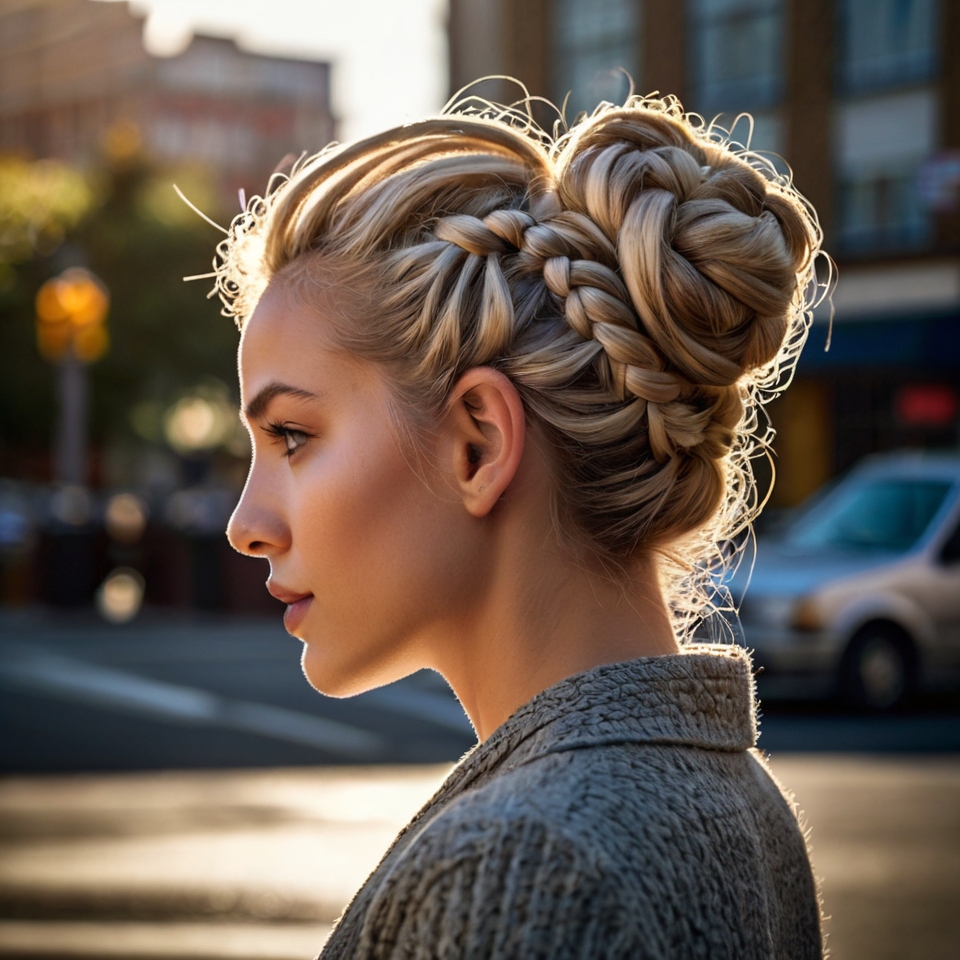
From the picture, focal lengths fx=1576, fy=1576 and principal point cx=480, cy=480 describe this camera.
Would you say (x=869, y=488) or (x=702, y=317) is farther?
(x=869, y=488)

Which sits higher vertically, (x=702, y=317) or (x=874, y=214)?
(x=874, y=214)

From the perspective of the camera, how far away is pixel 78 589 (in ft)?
69.4

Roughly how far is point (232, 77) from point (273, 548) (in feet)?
258

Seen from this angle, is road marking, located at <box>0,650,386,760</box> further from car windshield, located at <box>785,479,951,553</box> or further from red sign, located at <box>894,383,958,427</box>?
red sign, located at <box>894,383,958,427</box>

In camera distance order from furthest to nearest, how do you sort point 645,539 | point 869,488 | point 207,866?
point 869,488 → point 207,866 → point 645,539

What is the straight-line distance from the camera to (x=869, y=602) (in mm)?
11477

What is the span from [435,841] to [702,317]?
2.21 feet

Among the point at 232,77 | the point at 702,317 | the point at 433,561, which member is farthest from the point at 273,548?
the point at 232,77

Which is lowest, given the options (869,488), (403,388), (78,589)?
(78,589)

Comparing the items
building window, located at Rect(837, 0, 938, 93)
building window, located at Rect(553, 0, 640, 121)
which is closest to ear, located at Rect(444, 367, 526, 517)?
building window, located at Rect(837, 0, 938, 93)

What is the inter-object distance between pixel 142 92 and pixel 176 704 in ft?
216

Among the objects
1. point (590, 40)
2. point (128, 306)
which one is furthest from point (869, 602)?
point (128, 306)

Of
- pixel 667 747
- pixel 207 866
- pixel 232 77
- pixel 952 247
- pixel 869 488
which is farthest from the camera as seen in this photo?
pixel 232 77

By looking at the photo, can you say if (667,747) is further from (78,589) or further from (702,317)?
(78,589)
